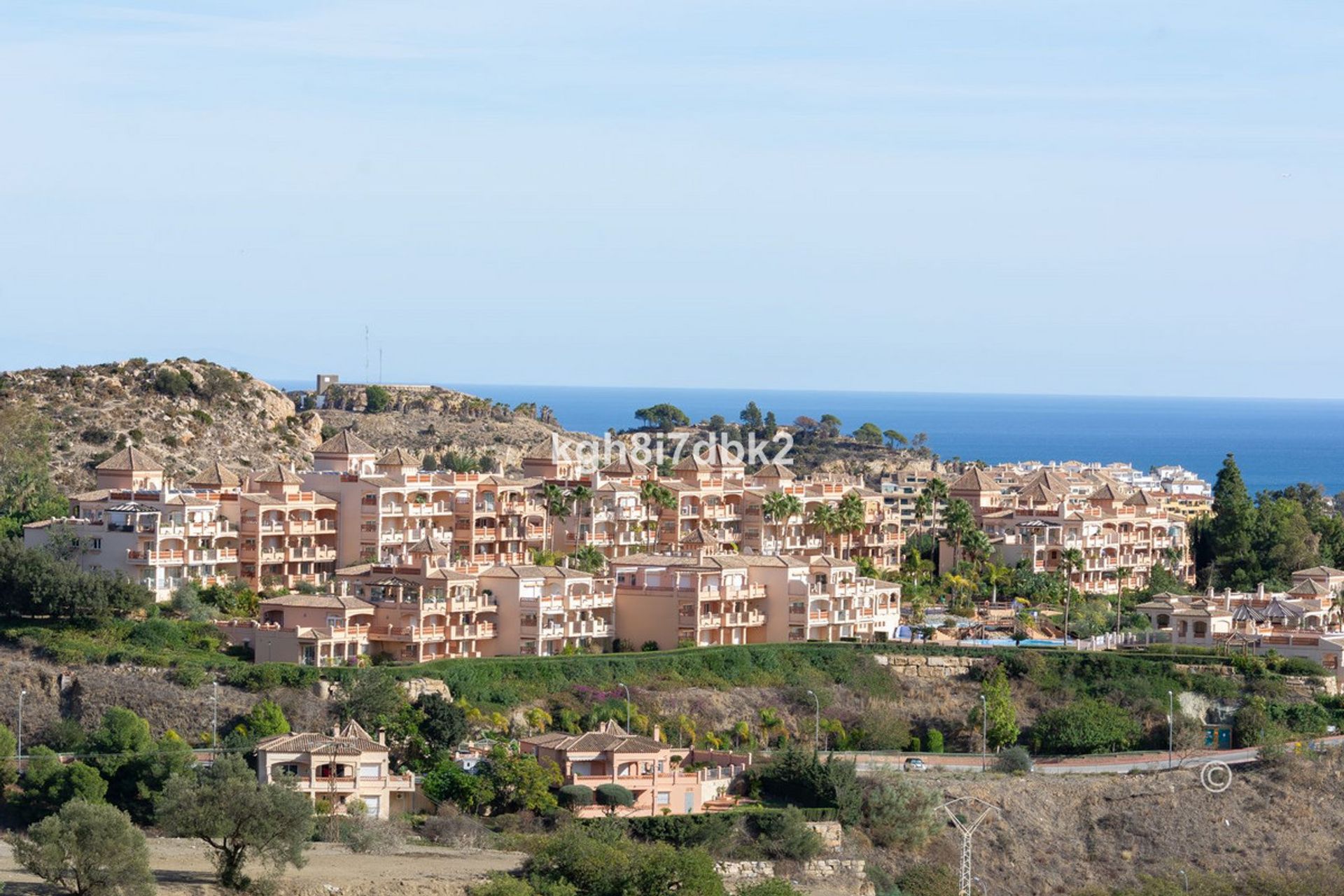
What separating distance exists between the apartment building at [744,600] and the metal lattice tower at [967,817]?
49.9ft

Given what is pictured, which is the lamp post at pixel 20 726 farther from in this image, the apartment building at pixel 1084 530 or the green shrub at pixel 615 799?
the apartment building at pixel 1084 530

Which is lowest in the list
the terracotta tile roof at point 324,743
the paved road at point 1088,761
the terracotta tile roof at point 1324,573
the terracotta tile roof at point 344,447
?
the paved road at point 1088,761

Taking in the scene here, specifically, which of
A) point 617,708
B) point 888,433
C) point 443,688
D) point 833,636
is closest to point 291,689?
point 443,688

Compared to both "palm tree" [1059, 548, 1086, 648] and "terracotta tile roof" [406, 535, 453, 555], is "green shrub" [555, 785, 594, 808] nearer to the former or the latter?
"terracotta tile roof" [406, 535, 453, 555]

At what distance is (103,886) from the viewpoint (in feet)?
190

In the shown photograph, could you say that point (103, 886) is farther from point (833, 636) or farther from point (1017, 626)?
point (1017, 626)

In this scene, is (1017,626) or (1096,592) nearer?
(1017,626)

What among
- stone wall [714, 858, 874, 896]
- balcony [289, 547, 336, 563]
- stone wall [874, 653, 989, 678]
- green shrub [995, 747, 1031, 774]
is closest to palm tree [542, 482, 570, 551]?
balcony [289, 547, 336, 563]

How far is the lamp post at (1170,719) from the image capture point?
8408 centimetres

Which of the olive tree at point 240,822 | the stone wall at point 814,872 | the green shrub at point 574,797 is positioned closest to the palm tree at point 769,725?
the stone wall at point 814,872

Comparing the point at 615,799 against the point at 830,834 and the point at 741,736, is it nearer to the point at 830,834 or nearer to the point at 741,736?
the point at 830,834

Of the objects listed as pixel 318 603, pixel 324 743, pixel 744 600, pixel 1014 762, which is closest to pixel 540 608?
pixel 318 603

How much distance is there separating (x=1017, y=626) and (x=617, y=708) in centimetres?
2189

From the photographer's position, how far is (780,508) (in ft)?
337
